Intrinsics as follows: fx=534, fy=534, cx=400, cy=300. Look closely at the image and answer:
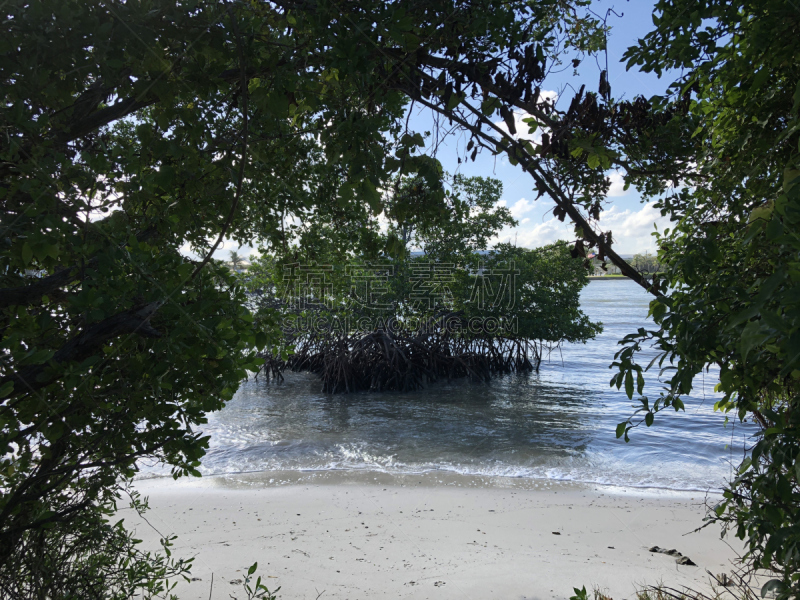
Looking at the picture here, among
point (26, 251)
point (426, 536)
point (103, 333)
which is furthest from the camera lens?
point (426, 536)

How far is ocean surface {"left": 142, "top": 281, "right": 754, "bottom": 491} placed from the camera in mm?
6928

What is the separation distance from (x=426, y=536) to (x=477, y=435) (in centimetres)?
451

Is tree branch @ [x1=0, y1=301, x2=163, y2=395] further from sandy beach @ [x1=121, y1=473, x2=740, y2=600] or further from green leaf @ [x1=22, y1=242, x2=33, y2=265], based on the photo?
sandy beach @ [x1=121, y1=473, x2=740, y2=600]

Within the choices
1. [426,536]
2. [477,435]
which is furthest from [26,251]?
[477,435]

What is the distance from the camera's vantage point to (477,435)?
28.6 ft

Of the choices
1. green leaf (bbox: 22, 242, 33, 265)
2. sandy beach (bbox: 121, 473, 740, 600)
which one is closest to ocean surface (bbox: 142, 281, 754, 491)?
sandy beach (bbox: 121, 473, 740, 600)

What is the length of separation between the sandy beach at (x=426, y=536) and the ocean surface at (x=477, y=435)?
735 mm

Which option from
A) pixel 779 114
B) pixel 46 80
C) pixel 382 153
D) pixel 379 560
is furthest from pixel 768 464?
pixel 379 560

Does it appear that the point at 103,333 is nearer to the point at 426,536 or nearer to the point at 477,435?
the point at 426,536

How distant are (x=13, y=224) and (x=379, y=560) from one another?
3.32m

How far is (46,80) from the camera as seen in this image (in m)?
1.51

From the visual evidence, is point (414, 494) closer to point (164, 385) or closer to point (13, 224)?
point (164, 385)

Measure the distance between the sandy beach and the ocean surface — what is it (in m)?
0.74

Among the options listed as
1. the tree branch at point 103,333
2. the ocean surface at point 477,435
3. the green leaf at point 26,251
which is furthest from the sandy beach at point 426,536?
the green leaf at point 26,251
